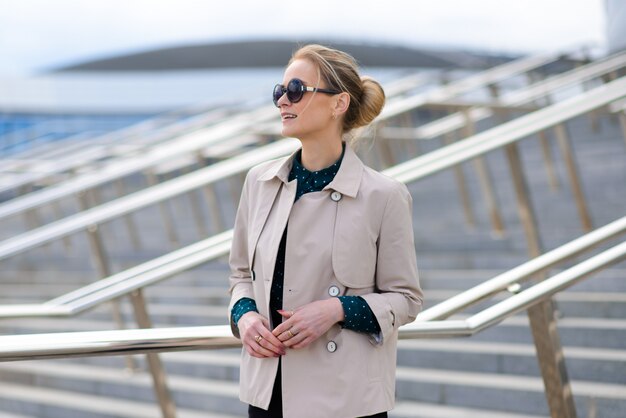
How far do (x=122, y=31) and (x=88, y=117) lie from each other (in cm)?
603

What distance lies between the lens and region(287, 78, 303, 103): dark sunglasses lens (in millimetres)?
1922

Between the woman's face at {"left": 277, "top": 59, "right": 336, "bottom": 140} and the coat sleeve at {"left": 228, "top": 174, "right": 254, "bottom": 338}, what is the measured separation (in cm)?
18

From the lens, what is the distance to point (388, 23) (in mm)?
27812

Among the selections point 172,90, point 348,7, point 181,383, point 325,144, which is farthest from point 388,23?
point 325,144

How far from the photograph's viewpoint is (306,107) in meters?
1.92

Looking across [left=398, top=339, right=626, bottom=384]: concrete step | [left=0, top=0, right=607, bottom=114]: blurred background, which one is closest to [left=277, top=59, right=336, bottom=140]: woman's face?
[left=398, top=339, right=626, bottom=384]: concrete step

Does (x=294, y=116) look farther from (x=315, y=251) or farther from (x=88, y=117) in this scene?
(x=88, y=117)

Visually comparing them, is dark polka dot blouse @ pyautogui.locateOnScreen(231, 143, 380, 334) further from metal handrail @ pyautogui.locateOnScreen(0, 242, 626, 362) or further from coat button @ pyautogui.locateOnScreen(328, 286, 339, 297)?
metal handrail @ pyautogui.locateOnScreen(0, 242, 626, 362)

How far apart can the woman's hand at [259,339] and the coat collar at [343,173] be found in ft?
1.05

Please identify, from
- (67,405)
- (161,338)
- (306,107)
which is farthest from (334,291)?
(67,405)

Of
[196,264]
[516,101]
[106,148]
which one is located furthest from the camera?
[106,148]

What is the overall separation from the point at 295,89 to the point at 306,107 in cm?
5

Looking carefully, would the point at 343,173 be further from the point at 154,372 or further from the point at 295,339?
the point at 154,372

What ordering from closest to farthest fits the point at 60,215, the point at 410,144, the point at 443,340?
the point at 443,340 < the point at 410,144 < the point at 60,215
